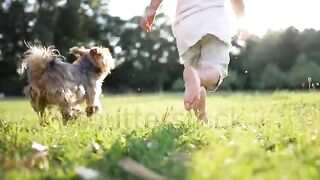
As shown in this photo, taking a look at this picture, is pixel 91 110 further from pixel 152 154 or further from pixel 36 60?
pixel 152 154

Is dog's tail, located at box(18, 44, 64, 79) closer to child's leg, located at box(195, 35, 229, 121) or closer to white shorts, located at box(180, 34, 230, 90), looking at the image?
white shorts, located at box(180, 34, 230, 90)

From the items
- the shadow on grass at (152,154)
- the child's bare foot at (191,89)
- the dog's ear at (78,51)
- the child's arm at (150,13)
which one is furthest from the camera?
the dog's ear at (78,51)

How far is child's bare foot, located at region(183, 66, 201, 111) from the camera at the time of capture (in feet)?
15.0

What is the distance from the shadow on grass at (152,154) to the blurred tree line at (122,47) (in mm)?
33902

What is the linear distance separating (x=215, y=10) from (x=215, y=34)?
291 millimetres

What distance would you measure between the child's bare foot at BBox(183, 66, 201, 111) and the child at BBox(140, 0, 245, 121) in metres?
0.42

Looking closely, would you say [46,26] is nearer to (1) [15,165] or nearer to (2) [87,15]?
(2) [87,15]

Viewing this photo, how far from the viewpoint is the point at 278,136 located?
3.87m

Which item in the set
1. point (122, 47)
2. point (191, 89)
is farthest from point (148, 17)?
point (122, 47)

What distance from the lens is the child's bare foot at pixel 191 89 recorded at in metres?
4.58

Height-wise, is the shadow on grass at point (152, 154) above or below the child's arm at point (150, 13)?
below

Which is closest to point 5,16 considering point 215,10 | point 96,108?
point 96,108

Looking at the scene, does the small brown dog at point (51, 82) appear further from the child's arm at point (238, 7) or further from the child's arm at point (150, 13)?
the child's arm at point (238, 7)

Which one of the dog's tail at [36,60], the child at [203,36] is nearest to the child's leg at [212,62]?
the child at [203,36]
